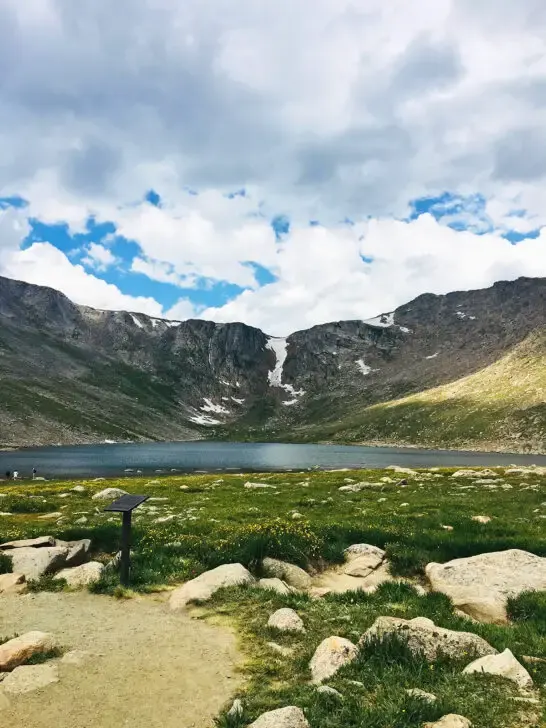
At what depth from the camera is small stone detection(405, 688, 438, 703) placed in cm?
887

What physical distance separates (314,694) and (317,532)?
574 inches

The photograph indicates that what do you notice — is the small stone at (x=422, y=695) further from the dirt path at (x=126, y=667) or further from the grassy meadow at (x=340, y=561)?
the dirt path at (x=126, y=667)

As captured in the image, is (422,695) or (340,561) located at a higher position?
(422,695)

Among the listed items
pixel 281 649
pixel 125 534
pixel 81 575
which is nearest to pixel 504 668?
pixel 281 649

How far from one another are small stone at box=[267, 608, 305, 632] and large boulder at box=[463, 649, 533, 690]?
4.31m

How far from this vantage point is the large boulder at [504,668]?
375 inches

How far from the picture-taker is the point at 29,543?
860 inches

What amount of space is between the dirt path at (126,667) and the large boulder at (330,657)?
1.71 m

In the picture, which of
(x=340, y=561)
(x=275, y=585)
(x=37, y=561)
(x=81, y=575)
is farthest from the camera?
(x=340, y=561)

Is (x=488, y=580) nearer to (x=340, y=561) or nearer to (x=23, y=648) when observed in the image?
(x=340, y=561)

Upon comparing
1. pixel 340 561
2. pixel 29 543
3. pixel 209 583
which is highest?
pixel 209 583

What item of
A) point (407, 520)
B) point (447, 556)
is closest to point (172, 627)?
point (447, 556)

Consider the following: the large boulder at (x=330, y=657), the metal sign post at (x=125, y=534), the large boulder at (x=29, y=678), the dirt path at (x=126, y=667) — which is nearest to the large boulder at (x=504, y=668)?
the large boulder at (x=330, y=657)

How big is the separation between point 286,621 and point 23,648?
6.21 meters
